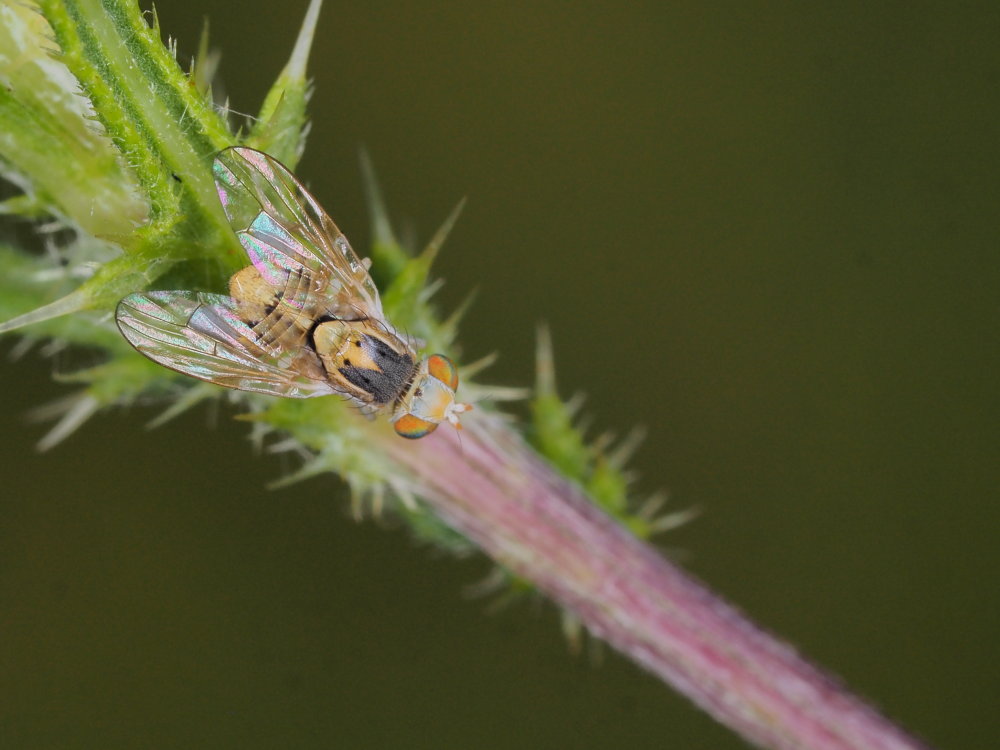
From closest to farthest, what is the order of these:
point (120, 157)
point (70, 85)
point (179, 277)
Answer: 1. point (120, 157)
2. point (70, 85)
3. point (179, 277)

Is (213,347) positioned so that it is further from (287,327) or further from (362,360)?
(362,360)

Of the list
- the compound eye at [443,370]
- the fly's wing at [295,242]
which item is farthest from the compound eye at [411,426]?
the fly's wing at [295,242]

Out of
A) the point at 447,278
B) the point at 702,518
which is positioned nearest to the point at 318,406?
the point at 447,278

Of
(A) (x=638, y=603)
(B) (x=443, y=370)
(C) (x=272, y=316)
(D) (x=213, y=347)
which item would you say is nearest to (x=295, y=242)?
(C) (x=272, y=316)

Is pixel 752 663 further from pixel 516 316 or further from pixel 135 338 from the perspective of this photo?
pixel 516 316

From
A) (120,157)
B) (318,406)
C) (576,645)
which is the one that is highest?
(120,157)

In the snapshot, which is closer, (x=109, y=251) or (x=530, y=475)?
(x=109, y=251)

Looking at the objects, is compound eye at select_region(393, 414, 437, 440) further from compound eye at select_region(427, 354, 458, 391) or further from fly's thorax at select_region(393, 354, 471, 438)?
compound eye at select_region(427, 354, 458, 391)

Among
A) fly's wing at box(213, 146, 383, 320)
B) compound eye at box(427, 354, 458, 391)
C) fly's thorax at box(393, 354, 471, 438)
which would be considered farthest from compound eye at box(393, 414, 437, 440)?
fly's wing at box(213, 146, 383, 320)
